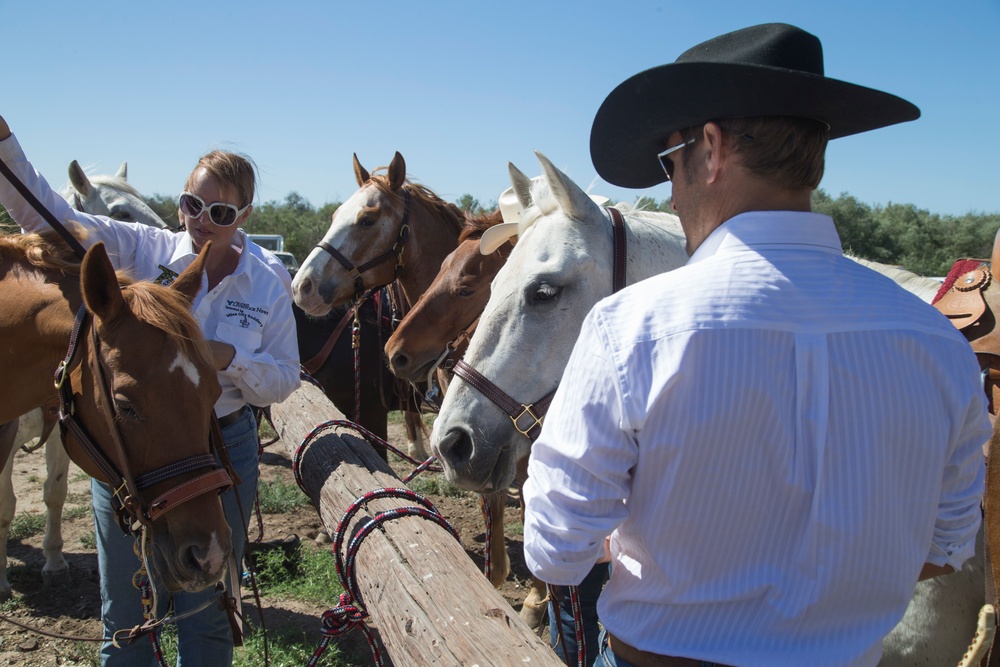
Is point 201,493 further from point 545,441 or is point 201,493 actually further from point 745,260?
point 745,260

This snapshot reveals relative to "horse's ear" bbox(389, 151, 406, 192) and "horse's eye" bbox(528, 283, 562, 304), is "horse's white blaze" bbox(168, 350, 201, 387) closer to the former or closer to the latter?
"horse's eye" bbox(528, 283, 562, 304)

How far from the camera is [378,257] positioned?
5.08 metres

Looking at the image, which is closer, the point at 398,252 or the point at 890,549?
the point at 890,549

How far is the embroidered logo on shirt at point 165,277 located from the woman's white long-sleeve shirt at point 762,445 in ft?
6.79

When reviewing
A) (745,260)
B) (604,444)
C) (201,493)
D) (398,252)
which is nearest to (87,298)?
(201,493)

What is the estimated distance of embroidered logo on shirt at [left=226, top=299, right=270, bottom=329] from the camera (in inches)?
104

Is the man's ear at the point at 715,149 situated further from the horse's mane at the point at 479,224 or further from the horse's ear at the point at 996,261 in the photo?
the horse's mane at the point at 479,224

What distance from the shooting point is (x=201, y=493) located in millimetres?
1997

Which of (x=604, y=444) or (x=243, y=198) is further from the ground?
(x=243, y=198)

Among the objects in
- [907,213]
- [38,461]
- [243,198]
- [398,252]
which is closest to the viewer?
[243,198]

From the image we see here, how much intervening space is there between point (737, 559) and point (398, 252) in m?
4.32

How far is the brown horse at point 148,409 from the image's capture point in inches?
77.4

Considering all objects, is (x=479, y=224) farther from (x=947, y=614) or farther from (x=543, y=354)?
(x=947, y=614)

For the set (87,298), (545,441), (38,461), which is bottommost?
(38,461)
